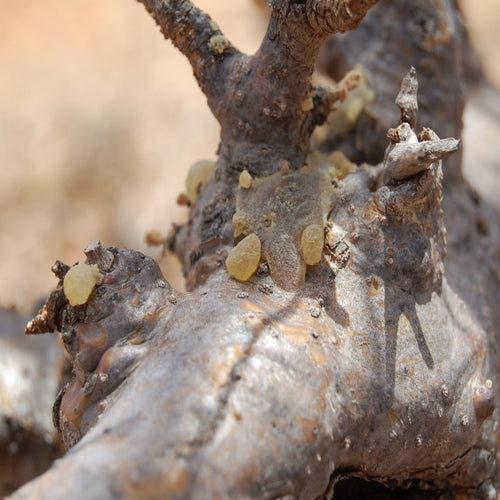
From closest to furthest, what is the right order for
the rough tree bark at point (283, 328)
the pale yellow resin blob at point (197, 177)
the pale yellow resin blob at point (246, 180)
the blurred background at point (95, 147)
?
the rough tree bark at point (283, 328) < the pale yellow resin blob at point (246, 180) < the pale yellow resin blob at point (197, 177) < the blurred background at point (95, 147)

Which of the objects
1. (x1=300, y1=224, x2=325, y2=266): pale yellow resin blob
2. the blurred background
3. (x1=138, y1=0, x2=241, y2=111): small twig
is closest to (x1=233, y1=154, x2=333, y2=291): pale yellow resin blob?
(x1=300, y1=224, x2=325, y2=266): pale yellow resin blob

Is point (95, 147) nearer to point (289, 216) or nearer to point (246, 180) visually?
point (246, 180)

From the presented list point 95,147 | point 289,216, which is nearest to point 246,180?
point 289,216

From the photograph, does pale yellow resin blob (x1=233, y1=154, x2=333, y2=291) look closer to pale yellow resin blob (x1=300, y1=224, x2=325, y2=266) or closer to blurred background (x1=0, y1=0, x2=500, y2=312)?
pale yellow resin blob (x1=300, y1=224, x2=325, y2=266)

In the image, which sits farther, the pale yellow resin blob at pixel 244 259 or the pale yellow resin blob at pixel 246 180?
the pale yellow resin blob at pixel 246 180

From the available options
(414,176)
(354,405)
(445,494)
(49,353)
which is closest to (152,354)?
(354,405)

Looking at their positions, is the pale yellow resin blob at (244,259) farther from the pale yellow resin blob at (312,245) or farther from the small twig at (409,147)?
the small twig at (409,147)

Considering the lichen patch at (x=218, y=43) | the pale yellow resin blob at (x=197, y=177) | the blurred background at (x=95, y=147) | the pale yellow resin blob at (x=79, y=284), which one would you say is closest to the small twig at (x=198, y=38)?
the lichen patch at (x=218, y=43)
